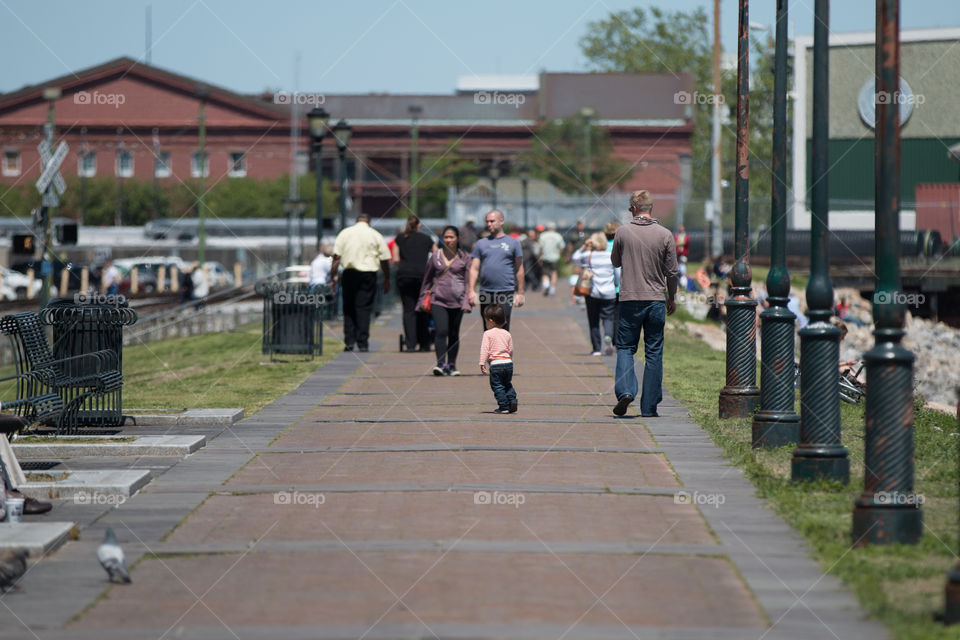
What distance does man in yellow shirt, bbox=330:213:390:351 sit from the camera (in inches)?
733

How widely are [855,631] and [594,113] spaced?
79394mm

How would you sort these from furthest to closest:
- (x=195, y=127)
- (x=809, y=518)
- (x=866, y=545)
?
(x=195, y=127) → (x=809, y=518) → (x=866, y=545)

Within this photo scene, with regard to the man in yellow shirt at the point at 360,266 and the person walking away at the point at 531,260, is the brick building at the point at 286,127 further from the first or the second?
the man in yellow shirt at the point at 360,266

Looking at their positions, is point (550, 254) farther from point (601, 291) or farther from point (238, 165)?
point (238, 165)

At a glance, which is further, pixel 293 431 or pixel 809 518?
pixel 293 431

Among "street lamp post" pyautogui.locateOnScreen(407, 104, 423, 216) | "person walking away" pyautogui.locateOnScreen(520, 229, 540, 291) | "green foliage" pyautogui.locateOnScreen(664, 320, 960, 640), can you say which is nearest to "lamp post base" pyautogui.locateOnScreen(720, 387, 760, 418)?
"green foliage" pyautogui.locateOnScreen(664, 320, 960, 640)

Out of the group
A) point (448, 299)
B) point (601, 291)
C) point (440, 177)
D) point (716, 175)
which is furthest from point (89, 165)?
point (448, 299)

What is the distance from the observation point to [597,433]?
11.2 m

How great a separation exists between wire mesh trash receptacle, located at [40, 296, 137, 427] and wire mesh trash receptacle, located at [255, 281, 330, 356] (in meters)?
7.04

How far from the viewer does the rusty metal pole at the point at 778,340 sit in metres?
10.3

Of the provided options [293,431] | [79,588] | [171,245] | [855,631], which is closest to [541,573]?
[855,631]

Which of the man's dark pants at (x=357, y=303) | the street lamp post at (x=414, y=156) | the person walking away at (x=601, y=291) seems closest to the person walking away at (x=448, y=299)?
the person walking away at (x=601, y=291)

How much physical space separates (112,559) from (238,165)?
87162 millimetres

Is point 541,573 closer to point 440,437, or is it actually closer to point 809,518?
point 809,518
